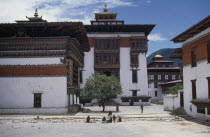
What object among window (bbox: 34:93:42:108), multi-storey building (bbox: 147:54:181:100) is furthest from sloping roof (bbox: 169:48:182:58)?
multi-storey building (bbox: 147:54:181:100)

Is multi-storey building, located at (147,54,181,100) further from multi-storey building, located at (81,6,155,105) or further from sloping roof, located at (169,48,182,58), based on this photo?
sloping roof, located at (169,48,182,58)

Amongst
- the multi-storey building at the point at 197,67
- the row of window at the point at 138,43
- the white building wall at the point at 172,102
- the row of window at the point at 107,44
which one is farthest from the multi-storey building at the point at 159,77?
the multi-storey building at the point at 197,67

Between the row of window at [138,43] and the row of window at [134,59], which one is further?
the row of window at [134,59]

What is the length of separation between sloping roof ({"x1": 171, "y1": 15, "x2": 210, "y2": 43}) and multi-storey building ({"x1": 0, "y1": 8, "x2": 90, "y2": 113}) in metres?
10.6

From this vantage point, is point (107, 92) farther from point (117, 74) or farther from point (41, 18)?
point (41, 18)

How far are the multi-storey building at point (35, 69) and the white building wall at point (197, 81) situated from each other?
495 inches

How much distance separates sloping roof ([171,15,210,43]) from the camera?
64.3ft

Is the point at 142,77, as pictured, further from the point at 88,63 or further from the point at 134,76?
the point at 88,63

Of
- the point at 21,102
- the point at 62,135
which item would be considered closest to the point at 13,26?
the point at 21,102

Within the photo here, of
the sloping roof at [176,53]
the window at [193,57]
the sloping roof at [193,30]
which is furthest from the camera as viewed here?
the sloping roof at [176,53]

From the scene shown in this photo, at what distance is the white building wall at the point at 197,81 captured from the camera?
21.5 metres

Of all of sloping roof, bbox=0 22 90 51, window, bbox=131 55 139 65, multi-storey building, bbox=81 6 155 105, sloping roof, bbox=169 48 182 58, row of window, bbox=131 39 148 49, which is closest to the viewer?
sloping roof, bbox=0 22 90 51

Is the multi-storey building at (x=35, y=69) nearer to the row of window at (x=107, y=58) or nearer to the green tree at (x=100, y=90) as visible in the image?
the green tree at (x=100, y=90)

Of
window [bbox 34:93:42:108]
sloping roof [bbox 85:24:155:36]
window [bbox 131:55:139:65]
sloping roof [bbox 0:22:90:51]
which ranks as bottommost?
window [bbox 34:93:42:108]
